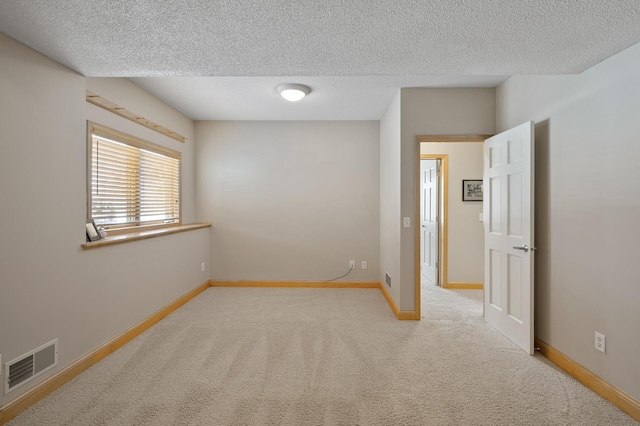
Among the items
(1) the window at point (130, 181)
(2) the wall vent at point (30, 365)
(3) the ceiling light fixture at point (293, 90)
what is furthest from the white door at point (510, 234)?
(1) the window at point (130, 181)

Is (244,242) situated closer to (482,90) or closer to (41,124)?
(41,124)

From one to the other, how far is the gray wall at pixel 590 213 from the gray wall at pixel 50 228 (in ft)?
12.0

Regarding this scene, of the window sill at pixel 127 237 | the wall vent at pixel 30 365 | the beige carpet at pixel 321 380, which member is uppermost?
the window sill at pixel 127 237

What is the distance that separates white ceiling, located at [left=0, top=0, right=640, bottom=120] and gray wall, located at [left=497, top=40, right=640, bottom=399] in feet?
0.91

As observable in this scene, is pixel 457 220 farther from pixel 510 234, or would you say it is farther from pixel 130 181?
pixel 130 181

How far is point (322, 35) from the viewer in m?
1.85

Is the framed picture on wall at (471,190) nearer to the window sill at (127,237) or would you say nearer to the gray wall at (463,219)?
the gray wall at (463,219)

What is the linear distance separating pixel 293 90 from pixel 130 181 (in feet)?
6.50

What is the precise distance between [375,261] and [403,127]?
83.2 inches

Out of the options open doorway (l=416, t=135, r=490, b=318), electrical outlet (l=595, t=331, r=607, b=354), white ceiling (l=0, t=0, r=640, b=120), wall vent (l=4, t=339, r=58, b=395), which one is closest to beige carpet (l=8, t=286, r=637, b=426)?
wall vent (l=4, t=339, r=58, b=395)

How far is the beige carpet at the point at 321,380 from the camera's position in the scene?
1.84 metres

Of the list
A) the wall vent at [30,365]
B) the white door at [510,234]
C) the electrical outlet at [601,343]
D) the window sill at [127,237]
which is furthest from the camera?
the white door at [510,234]

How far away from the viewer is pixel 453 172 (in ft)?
15.4

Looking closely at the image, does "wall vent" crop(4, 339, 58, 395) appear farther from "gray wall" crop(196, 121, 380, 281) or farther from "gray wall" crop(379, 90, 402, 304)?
"gray wall" crop(379, 90, 402, 304)
